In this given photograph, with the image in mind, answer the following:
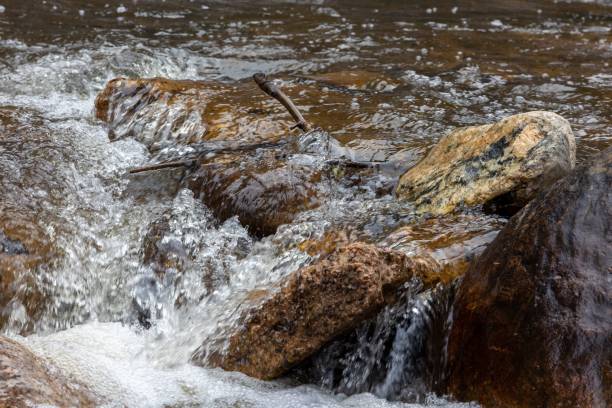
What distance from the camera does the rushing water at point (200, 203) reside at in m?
3.63

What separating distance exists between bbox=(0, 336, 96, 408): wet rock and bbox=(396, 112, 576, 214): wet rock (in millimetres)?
2294

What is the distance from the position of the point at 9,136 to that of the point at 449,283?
3830 mm

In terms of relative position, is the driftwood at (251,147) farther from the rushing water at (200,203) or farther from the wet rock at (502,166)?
the wet rock at (502,166)

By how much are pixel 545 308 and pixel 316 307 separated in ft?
3.29

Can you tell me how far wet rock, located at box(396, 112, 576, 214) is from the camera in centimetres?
422

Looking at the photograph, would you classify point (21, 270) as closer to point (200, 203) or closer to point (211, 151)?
point (200, 203)

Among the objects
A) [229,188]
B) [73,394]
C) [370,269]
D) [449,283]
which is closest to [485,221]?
[449,283]

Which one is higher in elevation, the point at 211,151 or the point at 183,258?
the point at 211,151

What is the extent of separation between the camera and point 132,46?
8789 millimetres

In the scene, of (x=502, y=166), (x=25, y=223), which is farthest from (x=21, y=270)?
(x=502, y=166)

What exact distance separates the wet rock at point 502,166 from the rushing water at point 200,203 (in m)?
0.17

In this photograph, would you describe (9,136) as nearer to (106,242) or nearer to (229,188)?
(106,242)

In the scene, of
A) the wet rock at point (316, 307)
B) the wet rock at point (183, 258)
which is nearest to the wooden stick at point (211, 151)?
the wet rock at point (183, 258)

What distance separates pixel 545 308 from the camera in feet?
10.3
